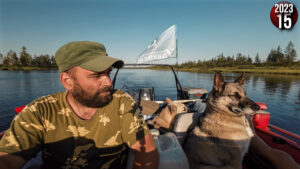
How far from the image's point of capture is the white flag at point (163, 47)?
24.1 ft

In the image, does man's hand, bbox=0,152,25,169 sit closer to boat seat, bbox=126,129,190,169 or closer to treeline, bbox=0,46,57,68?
boat seat, bbox=126,129,190,169

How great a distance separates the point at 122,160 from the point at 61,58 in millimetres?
1512

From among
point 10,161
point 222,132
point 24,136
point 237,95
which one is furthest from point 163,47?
point 10,161

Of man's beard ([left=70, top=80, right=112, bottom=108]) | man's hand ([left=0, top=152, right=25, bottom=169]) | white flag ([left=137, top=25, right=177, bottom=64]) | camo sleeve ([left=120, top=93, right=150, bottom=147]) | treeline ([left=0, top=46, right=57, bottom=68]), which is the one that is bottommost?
man's hand ([left=0, top=152, right=25, bottom=169])

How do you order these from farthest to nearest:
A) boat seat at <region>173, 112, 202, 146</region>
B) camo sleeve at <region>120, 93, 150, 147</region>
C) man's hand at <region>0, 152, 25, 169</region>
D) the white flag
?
the white flag, boat seat at <region>173, 112, 202, 146</region>, camo sleeve at <region>120, 93, 150, 147</region>, man's hand at <region>0, 152, 25, 169</region>

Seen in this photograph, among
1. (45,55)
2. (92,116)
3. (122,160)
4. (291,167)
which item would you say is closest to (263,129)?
(291,167)

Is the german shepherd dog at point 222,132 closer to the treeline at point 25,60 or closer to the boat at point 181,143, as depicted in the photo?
the boat at point 181,143

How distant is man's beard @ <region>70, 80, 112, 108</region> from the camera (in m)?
1.70

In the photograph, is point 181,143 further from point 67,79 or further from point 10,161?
point 10,161

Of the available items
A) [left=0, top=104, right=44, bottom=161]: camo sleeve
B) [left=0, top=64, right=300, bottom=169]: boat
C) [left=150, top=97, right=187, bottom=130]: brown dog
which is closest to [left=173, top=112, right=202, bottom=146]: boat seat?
[left=0, top=64, right=300, bottom=169]: boat

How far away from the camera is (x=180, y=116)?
284 centimetres

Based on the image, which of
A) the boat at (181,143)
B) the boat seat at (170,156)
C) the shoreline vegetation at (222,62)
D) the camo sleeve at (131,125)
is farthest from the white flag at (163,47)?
the shoreline vegetation at (222,62)

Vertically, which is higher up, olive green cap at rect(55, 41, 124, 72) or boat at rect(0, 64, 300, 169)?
olive green cap at rect(55, 41, 124, 72)

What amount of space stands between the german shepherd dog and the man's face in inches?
67.6
